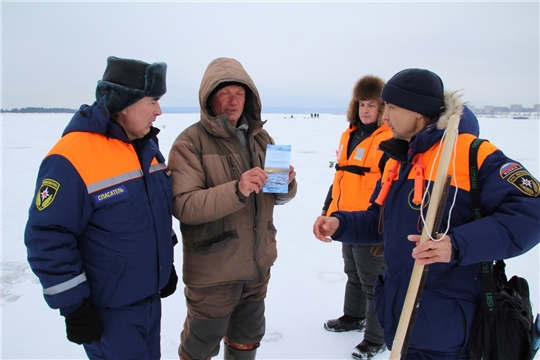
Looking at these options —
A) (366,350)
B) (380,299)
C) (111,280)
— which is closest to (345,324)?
(366,350)

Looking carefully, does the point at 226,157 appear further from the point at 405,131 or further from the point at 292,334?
the point at 292,334

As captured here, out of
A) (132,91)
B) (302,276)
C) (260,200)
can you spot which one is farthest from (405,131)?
(302,276)

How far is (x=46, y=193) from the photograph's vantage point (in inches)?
58.7

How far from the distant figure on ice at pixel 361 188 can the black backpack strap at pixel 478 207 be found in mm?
1142

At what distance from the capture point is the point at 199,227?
6.99ft

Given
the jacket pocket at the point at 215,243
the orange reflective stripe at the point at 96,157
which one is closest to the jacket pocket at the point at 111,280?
the orange reflective stripe at the point at 96,157

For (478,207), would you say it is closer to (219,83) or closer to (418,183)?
(418,183)

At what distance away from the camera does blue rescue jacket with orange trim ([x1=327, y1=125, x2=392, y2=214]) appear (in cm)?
283

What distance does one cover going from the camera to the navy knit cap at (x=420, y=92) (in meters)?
1.61

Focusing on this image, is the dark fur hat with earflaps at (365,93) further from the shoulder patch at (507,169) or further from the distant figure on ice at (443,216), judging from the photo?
the shoulder patch at (507,169)

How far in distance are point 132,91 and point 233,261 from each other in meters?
1.12

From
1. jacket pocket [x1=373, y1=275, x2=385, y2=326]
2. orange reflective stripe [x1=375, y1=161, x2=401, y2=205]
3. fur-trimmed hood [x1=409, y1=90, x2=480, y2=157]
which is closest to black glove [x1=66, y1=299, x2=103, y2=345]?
→ jacket pocket [x1=373, y1=275, x2=385, y2=326]

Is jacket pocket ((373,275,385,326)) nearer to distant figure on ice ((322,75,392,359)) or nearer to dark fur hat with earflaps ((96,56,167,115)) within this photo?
distant figure on ice ((322,75,392,359))

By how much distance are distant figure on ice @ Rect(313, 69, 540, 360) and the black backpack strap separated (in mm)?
16
